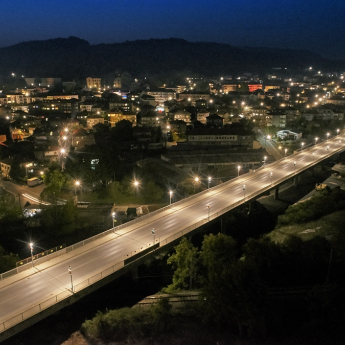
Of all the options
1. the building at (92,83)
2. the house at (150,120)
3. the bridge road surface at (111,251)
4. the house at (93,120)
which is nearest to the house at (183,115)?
the house at (150,120)

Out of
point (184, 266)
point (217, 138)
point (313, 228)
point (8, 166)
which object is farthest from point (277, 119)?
point (184, 266)

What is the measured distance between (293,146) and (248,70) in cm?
12027

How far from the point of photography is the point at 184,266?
1741cm

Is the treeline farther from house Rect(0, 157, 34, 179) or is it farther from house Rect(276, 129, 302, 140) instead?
house Rect(276, 129, 302, 140)

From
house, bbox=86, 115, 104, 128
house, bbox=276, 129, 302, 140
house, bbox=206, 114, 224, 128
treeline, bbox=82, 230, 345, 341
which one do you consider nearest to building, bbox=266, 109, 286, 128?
house, bbox=276, 129, 302, 140

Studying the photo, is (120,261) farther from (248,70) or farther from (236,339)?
(248,70)

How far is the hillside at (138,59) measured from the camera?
135 metres

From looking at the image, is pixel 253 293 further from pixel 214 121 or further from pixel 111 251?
pixel 214 121

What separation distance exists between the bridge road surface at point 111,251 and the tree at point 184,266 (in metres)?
0.99

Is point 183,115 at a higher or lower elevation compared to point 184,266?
higher

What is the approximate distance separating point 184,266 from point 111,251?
4.24 m

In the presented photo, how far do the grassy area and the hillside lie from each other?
11101 cm

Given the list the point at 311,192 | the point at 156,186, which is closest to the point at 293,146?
the point at 311,192

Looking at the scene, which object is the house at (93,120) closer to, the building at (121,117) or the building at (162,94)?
the building at (121,117)
